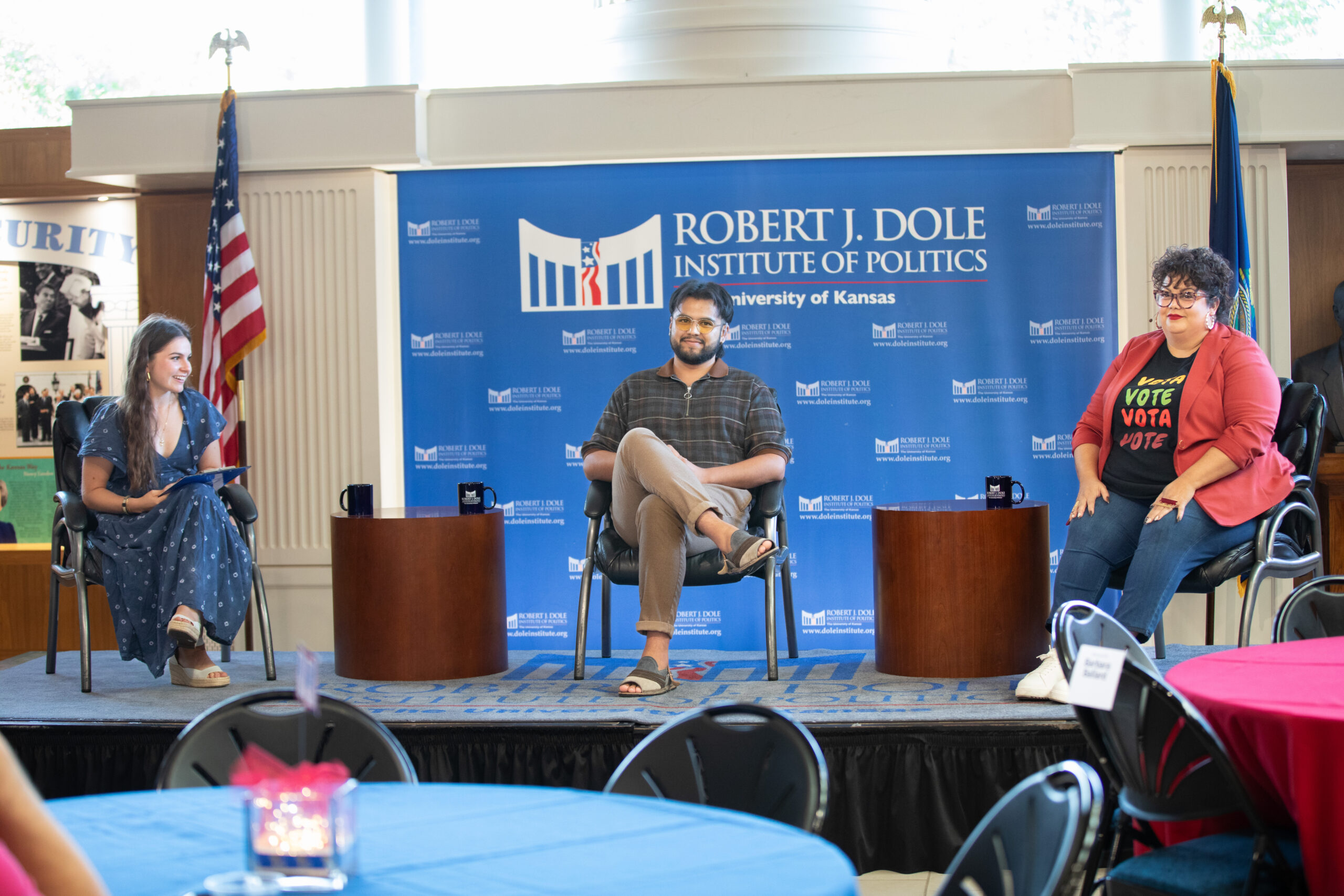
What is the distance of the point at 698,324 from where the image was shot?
11.9 feet

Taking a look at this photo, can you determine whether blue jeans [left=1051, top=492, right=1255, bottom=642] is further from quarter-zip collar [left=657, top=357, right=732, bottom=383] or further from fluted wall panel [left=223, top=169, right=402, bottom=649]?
fluted wall panel [left=223, top=169, right=402, bottom=649]

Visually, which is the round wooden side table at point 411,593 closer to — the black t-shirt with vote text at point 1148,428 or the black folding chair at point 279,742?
the black folding chair at point 279,742

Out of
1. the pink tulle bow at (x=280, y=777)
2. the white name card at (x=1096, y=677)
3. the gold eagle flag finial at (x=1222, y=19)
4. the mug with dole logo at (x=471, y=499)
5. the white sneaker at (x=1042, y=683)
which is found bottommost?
the white sneaker at (x=1042, y=683)

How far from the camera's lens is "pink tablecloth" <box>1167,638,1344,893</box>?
1.60m

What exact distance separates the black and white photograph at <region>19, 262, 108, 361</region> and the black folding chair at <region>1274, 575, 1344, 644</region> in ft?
15.3

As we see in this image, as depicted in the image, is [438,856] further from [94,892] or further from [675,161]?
[675,161]

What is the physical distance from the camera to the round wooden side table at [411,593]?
11.2 feet

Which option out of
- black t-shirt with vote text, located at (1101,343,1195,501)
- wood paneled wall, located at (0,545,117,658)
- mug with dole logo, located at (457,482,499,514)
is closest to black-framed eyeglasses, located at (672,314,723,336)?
mug with dole logo, located at (457,482,499,514)

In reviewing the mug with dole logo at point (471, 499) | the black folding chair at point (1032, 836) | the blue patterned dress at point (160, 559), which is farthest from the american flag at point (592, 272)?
the black folding chair at point (1032, 836)

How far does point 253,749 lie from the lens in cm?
115

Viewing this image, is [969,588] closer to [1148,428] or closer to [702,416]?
[1148,428]

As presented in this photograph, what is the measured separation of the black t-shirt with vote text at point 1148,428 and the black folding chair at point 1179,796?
1490 mm

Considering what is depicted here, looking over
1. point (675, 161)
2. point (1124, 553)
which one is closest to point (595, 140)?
point (675, 161)

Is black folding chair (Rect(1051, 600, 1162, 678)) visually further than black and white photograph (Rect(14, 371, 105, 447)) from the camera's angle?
No
